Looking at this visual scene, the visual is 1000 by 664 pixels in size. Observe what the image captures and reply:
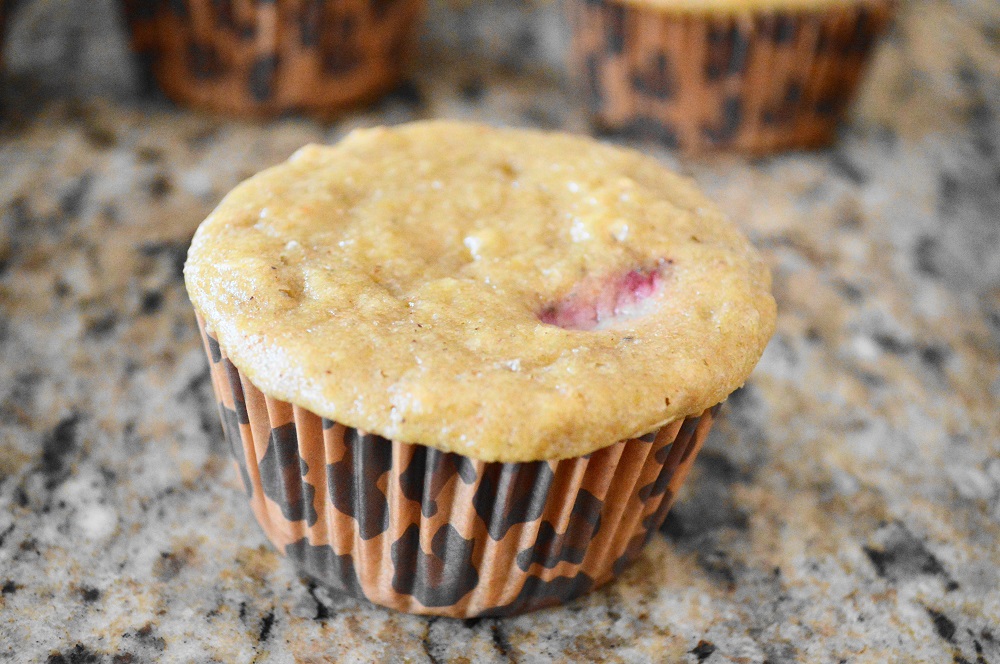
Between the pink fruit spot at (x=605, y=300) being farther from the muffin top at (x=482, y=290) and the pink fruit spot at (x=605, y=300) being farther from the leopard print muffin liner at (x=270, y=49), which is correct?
the leopard print muffin liner at (x=270, y=49)

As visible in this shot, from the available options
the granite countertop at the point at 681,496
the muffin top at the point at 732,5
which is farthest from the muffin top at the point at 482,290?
the muffin top at the point at 732,5

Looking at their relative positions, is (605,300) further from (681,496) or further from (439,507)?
(681,496)

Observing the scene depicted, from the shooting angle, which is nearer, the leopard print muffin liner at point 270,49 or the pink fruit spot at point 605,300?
the pink fruit spot at point 605,300

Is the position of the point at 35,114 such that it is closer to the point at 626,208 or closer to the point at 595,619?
the point at 626,208

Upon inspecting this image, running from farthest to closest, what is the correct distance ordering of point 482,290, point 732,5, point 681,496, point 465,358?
point 732,5 → point 681,496 → point 482,290 → point 465,358

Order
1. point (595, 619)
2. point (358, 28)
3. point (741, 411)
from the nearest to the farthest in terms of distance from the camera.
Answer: point (595, 619) → point (741, 411) → point (358, 28)

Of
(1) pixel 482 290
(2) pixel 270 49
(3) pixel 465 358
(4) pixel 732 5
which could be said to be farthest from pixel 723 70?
(3) pixel 465 358

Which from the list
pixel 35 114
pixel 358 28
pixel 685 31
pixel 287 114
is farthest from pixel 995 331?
pixel 35 114
